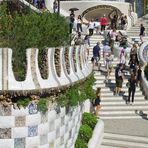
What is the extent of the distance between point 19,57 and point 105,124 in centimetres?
800

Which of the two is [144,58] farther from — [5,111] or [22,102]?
[5,111]

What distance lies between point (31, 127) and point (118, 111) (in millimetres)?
9395

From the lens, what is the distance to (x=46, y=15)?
17.7 meters

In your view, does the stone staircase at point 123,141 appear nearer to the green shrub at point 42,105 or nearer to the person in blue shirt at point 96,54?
the green shrub at point 42,105

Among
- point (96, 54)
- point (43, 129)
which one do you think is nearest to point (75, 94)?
point (43, 129)

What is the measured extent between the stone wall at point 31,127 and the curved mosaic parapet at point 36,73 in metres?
0.55

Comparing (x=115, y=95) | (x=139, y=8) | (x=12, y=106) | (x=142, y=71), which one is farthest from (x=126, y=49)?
(x=139, y=8)

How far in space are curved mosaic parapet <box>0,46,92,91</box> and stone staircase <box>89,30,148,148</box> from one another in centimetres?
436

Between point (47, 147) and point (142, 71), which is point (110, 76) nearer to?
point (142, 71)

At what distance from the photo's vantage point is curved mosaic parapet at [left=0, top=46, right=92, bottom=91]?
13.9 meters

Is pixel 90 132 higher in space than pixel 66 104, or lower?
lower

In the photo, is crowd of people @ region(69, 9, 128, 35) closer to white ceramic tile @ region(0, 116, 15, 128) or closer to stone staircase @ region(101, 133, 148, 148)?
stone staircase @ region(101, 133, 148, 148)

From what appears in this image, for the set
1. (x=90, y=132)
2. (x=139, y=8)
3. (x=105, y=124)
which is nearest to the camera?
(x=90, y=132)

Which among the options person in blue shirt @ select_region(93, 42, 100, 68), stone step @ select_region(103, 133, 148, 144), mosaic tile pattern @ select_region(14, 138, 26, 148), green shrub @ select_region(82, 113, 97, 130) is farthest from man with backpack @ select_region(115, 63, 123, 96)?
mosaic tile pattern @ select_region(14, 138, 26, 148)
